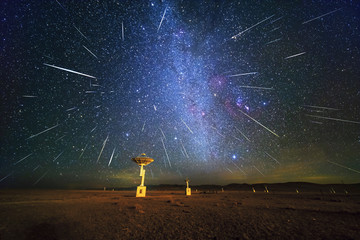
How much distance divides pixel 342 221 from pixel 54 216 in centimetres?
2200

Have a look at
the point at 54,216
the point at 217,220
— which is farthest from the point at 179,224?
the point at 54,216

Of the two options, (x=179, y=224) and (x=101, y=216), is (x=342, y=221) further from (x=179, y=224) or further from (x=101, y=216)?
(x=101, y=216)

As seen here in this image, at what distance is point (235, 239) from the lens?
9.32m

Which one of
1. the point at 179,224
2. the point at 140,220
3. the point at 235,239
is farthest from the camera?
the point at 140,220

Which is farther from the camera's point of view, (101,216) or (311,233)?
(101,216)

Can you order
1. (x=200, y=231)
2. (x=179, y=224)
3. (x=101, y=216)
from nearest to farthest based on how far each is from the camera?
(x=200, y=231) → (x=179, y=224) → (x=101, y=216)

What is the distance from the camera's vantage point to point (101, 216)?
1376 cm

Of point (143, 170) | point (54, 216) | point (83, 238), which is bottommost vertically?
point (83, 238)

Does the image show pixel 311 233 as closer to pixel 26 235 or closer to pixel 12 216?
pixel 26 235

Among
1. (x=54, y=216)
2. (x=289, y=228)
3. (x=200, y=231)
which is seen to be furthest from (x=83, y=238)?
(x=289, y=228)

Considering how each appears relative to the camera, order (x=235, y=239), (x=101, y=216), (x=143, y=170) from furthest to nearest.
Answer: (x=143, y=170)
(x=101, y=216)
(x=235, y=239)

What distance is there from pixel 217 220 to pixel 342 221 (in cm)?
911

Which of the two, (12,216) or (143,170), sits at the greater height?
(143,170)

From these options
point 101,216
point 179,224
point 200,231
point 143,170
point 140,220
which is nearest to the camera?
point 200,231
